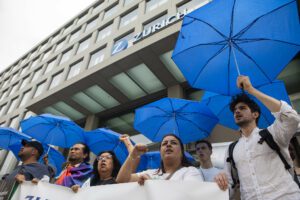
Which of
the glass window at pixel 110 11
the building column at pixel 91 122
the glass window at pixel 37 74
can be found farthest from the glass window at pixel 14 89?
the building column at pixel 91 122

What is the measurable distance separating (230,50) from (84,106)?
13057 mm

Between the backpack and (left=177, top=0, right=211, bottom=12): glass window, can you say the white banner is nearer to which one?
the backpack

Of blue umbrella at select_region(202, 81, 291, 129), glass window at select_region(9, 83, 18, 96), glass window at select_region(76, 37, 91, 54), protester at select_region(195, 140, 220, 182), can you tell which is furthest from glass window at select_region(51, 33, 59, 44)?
protester at select_region(195, 140, 220, 182)

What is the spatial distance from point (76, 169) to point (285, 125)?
3078 mm

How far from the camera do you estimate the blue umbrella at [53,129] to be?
668cm

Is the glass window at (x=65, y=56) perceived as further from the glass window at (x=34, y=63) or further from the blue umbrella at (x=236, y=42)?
the blue umbrella at (x=236, y=42)

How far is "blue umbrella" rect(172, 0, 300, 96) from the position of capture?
3301 mm

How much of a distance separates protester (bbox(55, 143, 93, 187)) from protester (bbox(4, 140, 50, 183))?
0.30 meters

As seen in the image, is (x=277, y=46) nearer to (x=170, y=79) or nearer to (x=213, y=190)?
(x=213, y=190)

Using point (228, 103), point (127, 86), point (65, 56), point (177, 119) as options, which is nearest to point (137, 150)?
point (228, 103)

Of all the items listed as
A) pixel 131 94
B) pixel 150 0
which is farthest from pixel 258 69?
pixel 150 0

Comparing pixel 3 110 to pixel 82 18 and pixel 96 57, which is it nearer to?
pixel 82 18

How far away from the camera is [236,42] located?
363 cm

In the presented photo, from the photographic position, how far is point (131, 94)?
45.4 feet
